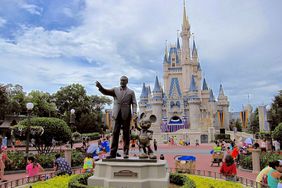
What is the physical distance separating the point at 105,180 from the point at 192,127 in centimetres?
5457

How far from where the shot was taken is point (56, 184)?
7121 mm

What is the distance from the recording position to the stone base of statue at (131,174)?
673 centimetres

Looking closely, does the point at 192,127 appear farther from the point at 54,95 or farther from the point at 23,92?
the point at 23,92

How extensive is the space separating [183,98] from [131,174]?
200 ft

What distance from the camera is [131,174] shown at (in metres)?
6.84

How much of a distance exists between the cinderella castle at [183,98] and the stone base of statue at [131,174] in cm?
5214

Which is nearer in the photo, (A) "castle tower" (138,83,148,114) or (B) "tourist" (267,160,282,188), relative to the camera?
(B) "tourist" (267,160,282,188)

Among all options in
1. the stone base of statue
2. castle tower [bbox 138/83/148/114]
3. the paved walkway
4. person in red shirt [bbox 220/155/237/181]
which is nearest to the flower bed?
the paved walkway

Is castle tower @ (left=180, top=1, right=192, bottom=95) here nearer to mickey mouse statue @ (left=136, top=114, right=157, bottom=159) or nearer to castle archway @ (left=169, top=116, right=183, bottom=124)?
castle archway @ (left=169, top=116, right=183, bottom=124)

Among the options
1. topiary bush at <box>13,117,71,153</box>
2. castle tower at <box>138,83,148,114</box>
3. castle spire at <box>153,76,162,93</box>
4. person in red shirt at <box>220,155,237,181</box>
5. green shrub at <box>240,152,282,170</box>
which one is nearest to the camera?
person in red shirt at <box>220,155,237,181</box>

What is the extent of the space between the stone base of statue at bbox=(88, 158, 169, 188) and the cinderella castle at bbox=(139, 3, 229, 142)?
52.1 m

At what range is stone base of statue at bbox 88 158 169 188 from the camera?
6.73m

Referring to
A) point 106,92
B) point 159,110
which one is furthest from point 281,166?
point 159,110

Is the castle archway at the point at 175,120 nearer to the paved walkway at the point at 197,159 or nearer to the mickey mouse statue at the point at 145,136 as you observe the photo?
the paved walkway at the point at 197,159
